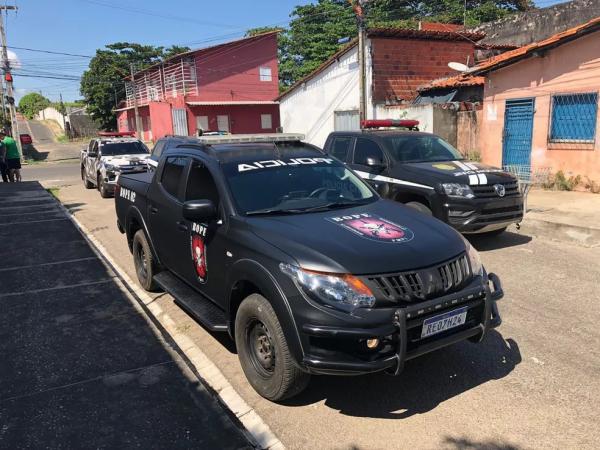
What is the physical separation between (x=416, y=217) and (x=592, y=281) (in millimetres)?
3208

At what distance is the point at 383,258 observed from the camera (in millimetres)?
3113

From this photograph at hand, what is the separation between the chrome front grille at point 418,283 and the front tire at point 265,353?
704mm

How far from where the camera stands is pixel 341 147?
8859mm

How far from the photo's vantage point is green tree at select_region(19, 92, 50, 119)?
112 meters

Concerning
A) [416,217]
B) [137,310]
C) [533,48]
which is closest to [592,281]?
[416,217]

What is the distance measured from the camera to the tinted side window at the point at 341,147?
8703 millimetres

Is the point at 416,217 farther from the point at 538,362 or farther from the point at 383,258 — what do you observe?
the point at 538,362

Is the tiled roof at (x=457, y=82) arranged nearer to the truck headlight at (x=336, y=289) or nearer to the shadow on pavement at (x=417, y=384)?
the shadow on pavement at (x=417, y=384)

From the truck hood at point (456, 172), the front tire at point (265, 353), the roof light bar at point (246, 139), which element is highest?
the roof light bar at point (246, 139)

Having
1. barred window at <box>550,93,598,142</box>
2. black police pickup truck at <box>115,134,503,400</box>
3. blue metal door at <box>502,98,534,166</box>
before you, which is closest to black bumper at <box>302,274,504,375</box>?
black police pickup truck at <box>115,134,503,400</box>

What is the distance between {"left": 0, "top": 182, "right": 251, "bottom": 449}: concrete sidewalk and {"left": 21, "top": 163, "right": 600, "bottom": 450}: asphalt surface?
396 mm

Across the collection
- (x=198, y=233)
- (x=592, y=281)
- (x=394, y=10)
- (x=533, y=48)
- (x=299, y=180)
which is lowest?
(x=592, y=281)

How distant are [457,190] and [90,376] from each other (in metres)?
5.22

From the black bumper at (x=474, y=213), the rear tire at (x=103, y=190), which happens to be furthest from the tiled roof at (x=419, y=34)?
the black bumper at (x=474, y=213)
